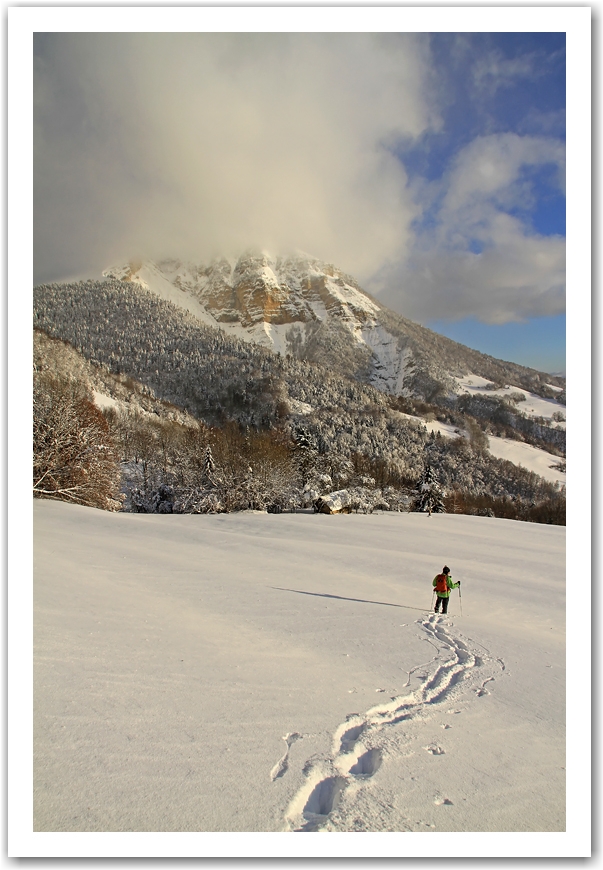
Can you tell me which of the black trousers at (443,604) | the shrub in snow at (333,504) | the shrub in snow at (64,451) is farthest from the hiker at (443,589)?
the shrub in snow at (333,504)

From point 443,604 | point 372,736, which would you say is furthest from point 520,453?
point 372,736

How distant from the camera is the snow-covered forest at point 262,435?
36875 mm

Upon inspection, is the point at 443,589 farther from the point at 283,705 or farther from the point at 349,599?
the point at 283,705

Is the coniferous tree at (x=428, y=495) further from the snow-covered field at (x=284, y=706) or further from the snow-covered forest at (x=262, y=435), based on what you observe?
the snow-covered field at (x=284, y=706)

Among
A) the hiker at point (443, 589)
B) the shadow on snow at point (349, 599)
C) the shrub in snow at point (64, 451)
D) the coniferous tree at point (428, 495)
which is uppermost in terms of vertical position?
the shrub in snow at point (64, 451)

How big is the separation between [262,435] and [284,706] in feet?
174

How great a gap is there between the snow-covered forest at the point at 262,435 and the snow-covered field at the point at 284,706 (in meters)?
→ 3.76

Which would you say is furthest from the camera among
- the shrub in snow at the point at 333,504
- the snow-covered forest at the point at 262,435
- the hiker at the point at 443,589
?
the snow-covered forest at the point at 262,435

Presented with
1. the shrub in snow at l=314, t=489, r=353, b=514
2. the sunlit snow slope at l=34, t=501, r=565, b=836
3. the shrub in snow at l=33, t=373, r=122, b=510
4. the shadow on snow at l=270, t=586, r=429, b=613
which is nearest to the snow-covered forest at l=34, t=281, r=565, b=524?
the shrub in snow at l=33, t=373, r=122, b=510

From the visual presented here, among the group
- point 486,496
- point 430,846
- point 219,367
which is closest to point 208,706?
point 430,846

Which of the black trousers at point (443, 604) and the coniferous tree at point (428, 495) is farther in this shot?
the coniferous tree at point (428, 495)

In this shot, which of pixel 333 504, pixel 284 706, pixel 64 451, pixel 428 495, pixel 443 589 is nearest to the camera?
pixel 284 706

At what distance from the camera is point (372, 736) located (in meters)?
3.74

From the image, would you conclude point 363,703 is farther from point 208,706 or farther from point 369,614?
point 369,614
